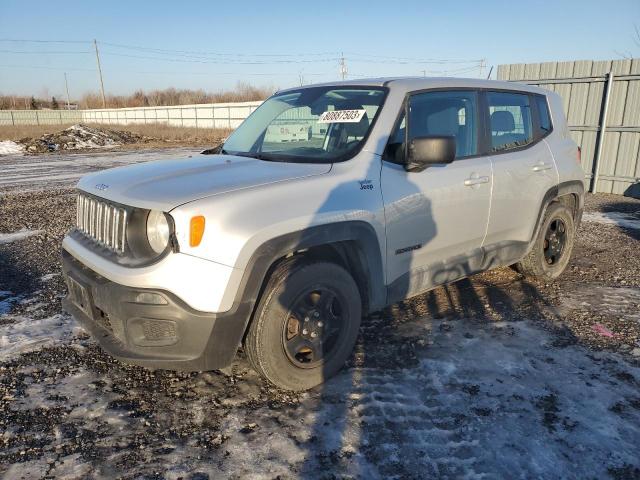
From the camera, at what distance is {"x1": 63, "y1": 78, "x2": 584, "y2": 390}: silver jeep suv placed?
256 cm

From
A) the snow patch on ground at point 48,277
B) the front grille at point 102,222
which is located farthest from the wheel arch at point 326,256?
the snow patch on ground at point 48,277

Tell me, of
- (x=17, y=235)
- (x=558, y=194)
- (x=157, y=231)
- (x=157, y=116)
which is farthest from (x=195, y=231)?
(x=157, y=116)

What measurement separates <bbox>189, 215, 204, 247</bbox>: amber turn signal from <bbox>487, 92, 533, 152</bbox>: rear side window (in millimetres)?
2689

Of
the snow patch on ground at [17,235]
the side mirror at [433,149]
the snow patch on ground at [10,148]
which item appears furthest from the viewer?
the snow patch on ground at [10,148]

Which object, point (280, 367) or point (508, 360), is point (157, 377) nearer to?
point (280, 367)

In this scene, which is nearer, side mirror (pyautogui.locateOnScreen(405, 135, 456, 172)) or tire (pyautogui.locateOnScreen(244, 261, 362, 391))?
tire (pyautogui.locateOnScreen(244, 261, 362, 391))

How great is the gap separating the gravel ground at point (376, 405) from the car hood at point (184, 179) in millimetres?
1256

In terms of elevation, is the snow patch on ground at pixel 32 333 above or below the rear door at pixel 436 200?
below

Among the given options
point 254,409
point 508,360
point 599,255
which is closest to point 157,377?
point 254,409

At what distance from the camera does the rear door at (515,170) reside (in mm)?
4094

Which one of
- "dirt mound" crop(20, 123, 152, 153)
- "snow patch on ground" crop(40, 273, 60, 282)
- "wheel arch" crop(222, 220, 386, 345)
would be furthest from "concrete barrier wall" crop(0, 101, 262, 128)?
"wheel arch" crop(222, 220, 386, 345)

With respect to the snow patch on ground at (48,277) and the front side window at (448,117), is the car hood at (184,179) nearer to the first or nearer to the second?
the front side window at (448,117)

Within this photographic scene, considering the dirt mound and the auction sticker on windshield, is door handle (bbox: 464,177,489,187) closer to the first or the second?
the auction sticker on windshield

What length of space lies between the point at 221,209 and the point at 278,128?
4.90 ft
